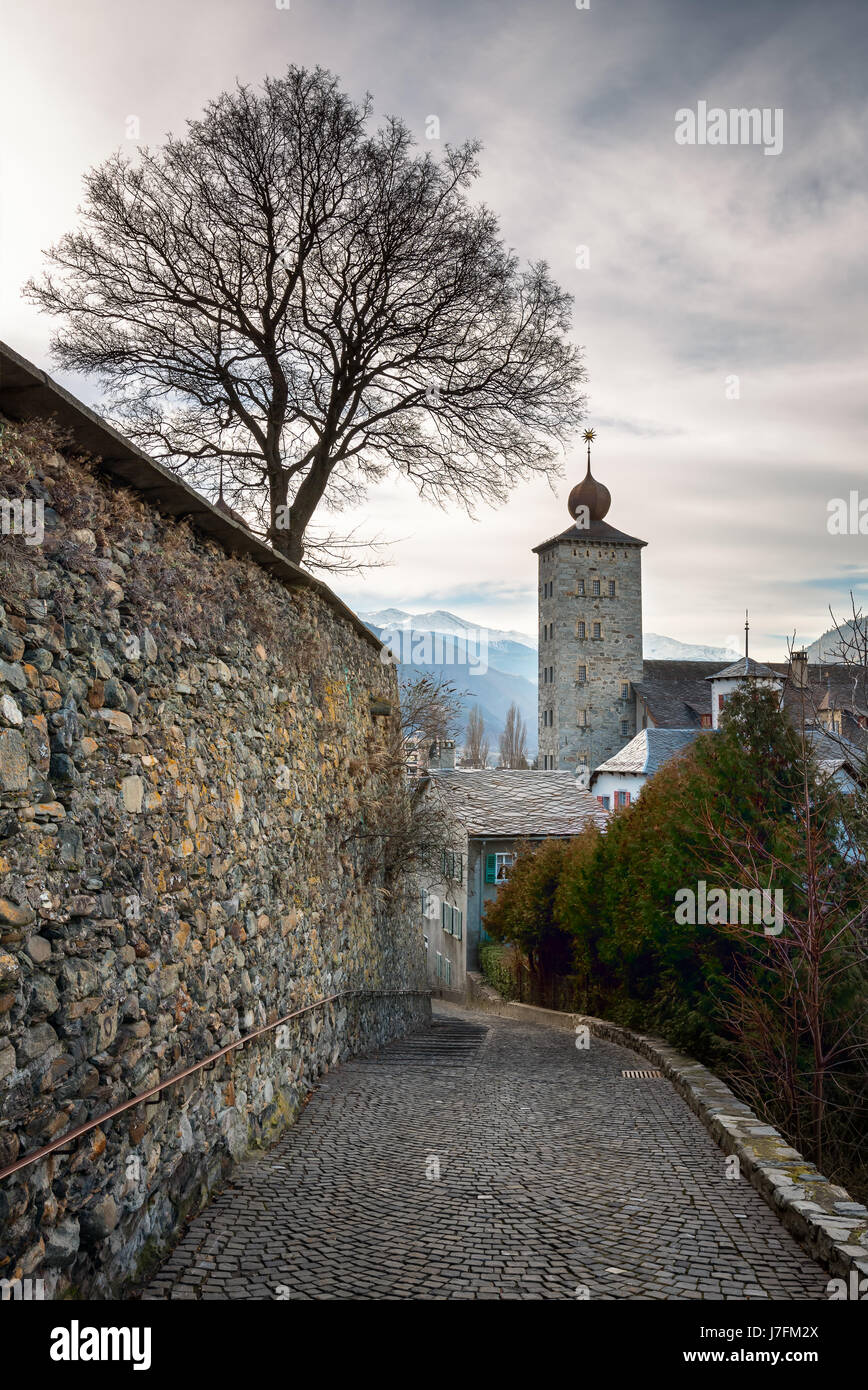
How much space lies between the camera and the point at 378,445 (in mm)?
14172

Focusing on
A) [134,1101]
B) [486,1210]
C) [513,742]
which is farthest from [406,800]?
[513,742]

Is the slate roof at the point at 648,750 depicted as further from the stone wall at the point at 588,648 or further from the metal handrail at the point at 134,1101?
the metal handrail at the point at 134,1101

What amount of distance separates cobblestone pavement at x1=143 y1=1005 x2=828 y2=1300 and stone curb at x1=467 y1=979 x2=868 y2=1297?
10 cm

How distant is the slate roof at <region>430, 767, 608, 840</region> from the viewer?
25547 mm

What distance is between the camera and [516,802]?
28031 mm

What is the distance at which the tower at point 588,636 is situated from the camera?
61969 mm

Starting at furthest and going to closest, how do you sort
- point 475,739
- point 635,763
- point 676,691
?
point 475,739 < point 676,691 < point 635,763

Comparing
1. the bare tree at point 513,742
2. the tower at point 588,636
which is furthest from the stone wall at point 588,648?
the bare tree at point 513,742

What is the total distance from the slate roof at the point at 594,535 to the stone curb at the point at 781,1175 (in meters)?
56.2

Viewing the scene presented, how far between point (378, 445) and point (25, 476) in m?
10.8
